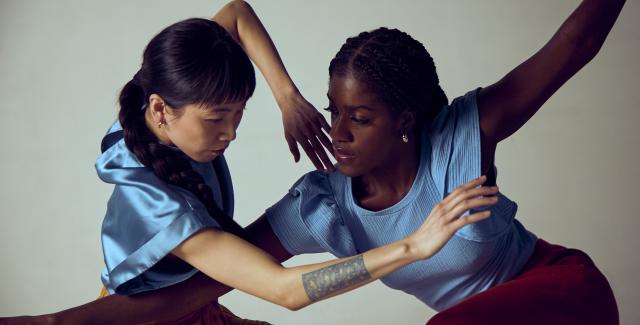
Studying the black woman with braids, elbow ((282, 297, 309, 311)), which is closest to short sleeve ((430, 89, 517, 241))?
the black woman with braids

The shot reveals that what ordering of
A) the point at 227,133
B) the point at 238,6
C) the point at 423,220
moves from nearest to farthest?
1. the point at 227,133
2. the point at 423,220
3. the point at 238,6

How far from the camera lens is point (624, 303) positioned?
11.8ft

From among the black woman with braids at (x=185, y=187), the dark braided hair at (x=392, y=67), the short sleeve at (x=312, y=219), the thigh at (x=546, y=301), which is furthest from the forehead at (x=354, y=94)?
the thigh at (x=546, y=301)

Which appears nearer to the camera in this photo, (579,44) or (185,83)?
(185,83)

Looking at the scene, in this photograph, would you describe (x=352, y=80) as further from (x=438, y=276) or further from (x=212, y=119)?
(x=438, y=276)

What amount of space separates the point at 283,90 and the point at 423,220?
0.42 m

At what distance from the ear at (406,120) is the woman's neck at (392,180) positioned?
1.7 inches

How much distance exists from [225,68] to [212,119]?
11 centimetres

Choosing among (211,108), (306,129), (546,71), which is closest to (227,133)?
(211,108)

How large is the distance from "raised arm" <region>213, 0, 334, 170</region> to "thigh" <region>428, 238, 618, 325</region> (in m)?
0.43

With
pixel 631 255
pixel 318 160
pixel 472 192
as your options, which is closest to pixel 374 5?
pixel 631 255

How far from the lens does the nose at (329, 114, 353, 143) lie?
88.6 inches

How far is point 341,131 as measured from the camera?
2.25 m

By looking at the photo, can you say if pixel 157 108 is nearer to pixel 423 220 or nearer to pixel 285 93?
pixel 285 93
